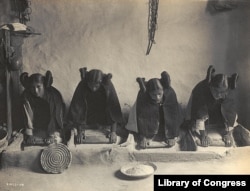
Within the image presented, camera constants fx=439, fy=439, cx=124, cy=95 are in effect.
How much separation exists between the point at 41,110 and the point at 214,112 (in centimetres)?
140

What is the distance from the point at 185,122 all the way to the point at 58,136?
40.5 inches

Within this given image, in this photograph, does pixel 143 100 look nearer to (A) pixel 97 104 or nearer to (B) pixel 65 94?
(A) pixel 97 104

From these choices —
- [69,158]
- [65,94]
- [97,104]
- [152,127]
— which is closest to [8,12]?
[65,94]

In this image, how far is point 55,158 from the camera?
11.1ft

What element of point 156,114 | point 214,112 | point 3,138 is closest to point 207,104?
point 214,112

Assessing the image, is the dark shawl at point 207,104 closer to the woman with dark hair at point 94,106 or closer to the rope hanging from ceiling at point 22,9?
the woman with dark hair at point 94,106

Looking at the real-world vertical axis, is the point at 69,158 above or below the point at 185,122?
below

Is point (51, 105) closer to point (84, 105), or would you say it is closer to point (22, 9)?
point (84, 105)

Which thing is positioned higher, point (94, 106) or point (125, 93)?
point (125, 93)

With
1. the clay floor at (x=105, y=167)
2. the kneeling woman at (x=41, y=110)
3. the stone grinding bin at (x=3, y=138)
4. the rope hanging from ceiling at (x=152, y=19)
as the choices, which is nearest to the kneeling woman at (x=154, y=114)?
the clay floor at (x=105, y=167)

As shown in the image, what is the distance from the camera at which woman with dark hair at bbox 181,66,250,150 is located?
3535 millimetres

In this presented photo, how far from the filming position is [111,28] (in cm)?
349

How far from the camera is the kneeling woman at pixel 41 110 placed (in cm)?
345

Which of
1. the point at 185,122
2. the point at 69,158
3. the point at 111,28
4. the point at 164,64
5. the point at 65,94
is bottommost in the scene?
the point at 69,158
